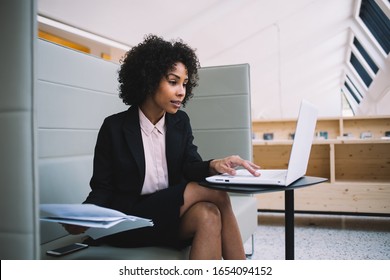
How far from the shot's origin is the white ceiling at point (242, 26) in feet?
16.3

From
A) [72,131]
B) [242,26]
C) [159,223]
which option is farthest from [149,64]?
[242,26]

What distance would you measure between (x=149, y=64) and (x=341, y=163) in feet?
7.62

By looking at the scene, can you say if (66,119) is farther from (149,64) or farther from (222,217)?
(222,217)

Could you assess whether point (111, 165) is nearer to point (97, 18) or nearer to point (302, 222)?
point (302, 222)

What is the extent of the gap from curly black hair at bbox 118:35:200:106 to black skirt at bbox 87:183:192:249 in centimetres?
38

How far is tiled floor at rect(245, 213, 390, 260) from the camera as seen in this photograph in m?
1.88

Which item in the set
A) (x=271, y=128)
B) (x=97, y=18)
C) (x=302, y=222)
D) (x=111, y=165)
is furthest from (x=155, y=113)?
(x=97, y=18)

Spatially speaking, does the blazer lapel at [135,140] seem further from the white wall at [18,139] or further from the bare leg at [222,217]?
the white wall at [18,139]

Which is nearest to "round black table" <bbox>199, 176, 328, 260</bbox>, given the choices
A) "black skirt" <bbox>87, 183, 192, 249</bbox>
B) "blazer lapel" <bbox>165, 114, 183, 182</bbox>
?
"black skirt" <bbox>87, 183, 192, 249</bbox>

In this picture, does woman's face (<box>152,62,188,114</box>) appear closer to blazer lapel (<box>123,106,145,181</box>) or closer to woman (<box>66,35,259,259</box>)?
woman (<box>66,35,259,259</box>)

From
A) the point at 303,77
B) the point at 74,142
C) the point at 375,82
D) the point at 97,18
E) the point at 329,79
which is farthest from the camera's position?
the point at 329,79

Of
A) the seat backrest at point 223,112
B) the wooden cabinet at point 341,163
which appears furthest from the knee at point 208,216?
the wooden cabinet at point 341,163

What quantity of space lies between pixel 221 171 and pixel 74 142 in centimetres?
64
